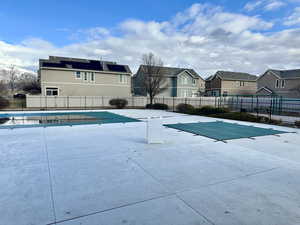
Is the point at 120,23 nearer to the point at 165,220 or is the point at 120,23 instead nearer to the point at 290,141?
the point at 290,141

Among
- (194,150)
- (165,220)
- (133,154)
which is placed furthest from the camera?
(194,150)

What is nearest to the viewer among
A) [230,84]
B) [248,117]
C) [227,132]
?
[227,132]

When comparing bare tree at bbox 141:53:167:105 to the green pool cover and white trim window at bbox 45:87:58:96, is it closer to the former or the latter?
white trim window at bbox 45:87:58:96

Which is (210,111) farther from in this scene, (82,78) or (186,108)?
(82,78)

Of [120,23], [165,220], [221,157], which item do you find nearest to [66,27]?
[120,23]

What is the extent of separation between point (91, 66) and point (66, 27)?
9897mm

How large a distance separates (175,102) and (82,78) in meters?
13.4

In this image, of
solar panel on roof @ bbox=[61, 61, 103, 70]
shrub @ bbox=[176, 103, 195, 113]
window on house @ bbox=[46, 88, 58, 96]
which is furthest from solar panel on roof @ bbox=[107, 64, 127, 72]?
shrub @ bbox=[176, 103, 195, 113]

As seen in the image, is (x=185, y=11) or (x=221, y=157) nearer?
(x=221, y=157)

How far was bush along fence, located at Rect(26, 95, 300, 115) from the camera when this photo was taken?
18000 mm

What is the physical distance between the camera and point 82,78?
24.8 metres

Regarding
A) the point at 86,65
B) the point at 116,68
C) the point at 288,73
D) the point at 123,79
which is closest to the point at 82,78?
the point at 86,65

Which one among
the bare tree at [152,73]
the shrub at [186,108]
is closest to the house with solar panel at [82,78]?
the bare tree at [152,73]

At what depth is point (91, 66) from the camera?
26078 millimetres
